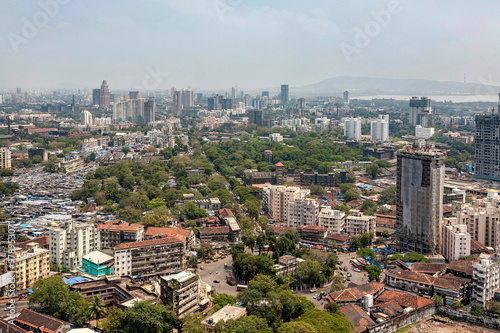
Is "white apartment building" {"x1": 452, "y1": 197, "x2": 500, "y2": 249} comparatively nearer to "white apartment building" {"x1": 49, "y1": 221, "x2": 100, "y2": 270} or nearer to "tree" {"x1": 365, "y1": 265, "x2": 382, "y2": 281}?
"tree" {"x1": 365, "y1": 265, "x2": 382, "y2": 281}

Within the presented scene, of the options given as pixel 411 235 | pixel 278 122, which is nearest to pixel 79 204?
pixel 411 235

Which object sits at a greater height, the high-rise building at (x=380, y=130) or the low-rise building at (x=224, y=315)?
the high-rise building at (x=380, y=130)

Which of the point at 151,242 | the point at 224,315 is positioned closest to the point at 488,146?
the point at 151,242

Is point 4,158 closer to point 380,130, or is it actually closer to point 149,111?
point 149,111

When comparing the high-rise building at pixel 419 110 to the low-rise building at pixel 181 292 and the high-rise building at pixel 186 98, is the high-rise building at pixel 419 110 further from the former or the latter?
the low-rise building at pixel 181 292

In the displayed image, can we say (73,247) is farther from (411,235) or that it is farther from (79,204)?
(411,235)

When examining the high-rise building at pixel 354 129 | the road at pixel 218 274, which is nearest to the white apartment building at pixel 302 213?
the road at pixel 218 274

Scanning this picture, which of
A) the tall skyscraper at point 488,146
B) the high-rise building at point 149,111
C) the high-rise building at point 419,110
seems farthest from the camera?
the high-rise building at point 149,111
